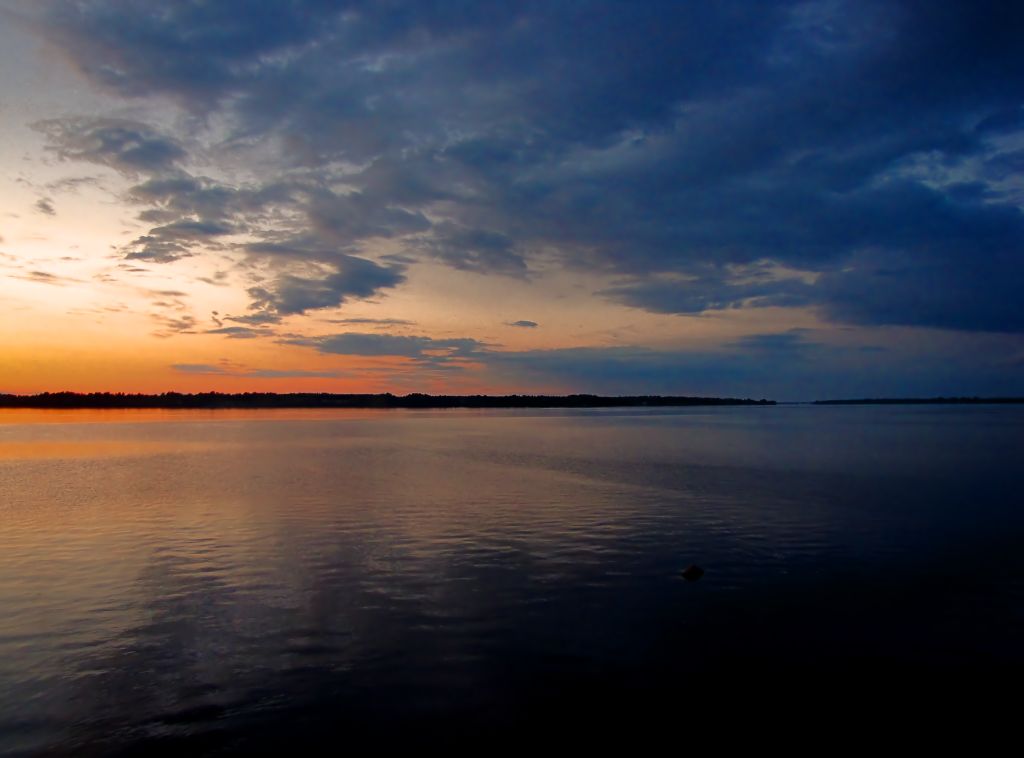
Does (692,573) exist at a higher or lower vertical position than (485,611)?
higher

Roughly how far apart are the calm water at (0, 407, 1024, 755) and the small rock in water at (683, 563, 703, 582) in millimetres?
325

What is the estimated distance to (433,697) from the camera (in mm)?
10227

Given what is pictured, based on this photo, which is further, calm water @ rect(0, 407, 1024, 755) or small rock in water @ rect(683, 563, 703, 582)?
small rock in water @ rect(683, 563, 703, 582)

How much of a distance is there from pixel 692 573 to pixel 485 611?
5562mm

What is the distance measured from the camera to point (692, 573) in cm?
1648

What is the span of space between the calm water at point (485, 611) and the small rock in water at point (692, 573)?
0.33 m

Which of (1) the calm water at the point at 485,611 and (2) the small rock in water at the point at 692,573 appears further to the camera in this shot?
(2) the small rock in water at the point at 692,573

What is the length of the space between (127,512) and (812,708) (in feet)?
85.1

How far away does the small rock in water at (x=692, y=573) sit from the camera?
53.7 feet

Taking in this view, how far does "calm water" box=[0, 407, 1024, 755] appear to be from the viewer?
32.3 feet

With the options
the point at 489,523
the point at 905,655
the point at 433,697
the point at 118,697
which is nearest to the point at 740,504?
the point at 489,523

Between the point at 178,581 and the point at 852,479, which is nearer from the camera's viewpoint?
the point at 178,581

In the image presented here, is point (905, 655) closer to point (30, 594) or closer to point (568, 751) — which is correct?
point (568, 751)

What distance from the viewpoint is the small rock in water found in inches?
644
